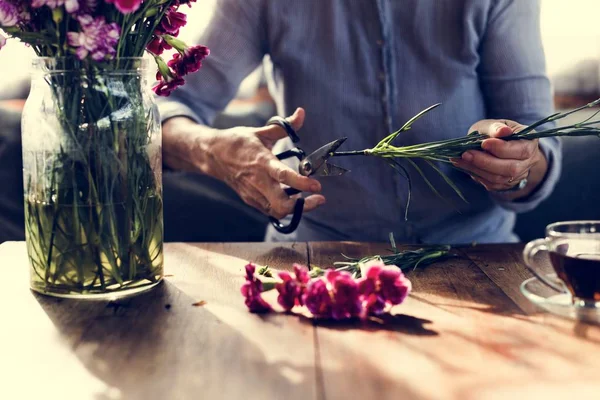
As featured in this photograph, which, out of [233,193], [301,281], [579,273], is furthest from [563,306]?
[233,193]

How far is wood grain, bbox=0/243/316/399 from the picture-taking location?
621mm

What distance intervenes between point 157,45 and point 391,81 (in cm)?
73

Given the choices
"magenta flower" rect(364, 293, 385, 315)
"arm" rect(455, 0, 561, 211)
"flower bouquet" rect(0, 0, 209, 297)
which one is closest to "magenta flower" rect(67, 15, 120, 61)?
"flower bouquet" rect(0, 0, 209, 297)

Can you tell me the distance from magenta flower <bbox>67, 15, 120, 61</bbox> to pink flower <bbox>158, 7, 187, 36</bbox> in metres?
0.11

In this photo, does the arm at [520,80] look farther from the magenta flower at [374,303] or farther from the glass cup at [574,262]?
the magenta flower at [374,303]

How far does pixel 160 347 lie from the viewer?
717 mm

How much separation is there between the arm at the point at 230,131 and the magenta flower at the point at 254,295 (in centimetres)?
33

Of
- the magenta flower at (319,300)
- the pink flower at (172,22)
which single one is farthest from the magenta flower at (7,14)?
the magenta flower at (319,300)

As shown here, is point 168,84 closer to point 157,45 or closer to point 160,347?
point 157,45

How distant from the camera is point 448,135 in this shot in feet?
5.02

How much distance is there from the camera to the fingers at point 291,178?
1138 mm

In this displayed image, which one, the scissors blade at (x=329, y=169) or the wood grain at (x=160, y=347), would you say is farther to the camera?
the scissors blade at (x=329, y=169)

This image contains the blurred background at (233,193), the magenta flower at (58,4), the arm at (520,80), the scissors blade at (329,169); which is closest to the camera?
the magenta flower at (58,4)

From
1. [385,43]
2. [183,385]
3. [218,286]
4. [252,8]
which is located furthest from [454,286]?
[252,8]
